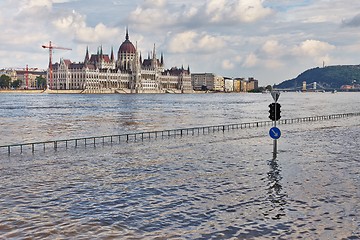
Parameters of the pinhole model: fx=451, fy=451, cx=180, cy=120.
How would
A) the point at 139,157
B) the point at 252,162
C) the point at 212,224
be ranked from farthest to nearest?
the point at 139,157 → the point at 252,162 → the point at 212,224

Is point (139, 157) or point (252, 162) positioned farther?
point (139, 157)

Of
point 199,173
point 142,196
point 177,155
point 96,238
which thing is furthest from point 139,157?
point 96,238

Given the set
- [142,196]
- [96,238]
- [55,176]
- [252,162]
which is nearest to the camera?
[96,238]

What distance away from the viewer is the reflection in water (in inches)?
570

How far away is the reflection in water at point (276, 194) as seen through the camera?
47.5 feet

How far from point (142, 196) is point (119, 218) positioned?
9.35 ft

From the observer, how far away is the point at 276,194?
55.6 feet

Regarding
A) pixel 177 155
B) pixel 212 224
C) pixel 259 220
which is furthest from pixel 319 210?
pixel 177 155

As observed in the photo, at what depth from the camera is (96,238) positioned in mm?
11922

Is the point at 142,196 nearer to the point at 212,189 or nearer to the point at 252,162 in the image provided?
the point at 212,189

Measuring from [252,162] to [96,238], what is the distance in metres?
14.3

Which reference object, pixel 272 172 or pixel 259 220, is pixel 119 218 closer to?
pixel 259 220

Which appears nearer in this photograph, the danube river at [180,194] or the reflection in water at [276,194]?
the danube river at [180,194]

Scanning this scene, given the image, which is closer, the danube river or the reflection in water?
the danube river
